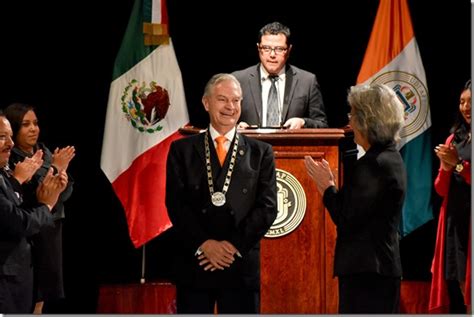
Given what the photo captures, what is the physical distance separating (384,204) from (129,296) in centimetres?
250

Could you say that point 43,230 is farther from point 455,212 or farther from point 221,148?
point 455,212

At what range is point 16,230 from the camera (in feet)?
14.4

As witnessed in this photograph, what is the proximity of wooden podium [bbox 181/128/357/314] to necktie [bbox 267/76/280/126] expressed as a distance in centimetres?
76

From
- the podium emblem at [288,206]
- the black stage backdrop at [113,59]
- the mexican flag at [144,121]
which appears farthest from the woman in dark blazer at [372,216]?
the black stage backdrop at [113,59]

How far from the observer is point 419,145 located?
656cm

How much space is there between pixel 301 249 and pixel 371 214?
2.94 feet

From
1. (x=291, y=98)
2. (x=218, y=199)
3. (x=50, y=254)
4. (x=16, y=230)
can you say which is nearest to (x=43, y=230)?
(x=50, y=254)

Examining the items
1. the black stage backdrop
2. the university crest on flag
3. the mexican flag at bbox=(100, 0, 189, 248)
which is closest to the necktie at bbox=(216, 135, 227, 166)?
the mexican flag at bbox=(100, 0, 189, 248)

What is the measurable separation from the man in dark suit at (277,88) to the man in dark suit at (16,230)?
1.61 meters

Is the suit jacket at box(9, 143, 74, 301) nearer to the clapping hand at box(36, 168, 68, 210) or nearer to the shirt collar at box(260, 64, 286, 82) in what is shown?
the clapping hand at box(36, 168, 68, 210)

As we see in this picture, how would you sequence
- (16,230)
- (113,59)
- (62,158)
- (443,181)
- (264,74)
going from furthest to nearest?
(113,59)
(264,74)
(443,181)
(62,158)
(16,230)

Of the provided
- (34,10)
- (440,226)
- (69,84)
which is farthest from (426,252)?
(34,10)

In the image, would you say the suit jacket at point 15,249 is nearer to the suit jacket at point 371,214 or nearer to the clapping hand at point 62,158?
the clapping hand at point 62,158

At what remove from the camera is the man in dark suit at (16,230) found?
4.39 metres
